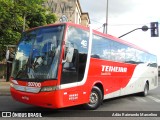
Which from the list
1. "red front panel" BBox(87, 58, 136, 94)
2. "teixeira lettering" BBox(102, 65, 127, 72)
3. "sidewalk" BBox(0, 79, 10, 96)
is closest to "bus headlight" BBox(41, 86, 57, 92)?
"red front panel" BBox(87, 58, 136, 94)

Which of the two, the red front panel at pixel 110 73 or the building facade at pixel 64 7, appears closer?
the red front panel at pixel 110 73

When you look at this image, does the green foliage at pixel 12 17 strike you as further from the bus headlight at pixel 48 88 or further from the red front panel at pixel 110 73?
the bus headlight at pixel 48 88

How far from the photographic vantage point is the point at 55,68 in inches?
368

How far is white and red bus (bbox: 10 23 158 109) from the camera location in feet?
30.8

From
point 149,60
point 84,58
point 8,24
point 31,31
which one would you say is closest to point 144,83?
point 149,60

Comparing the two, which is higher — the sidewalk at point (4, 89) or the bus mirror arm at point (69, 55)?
the bus mirror arm at point (69, 55)

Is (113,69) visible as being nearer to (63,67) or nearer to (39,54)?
(63,67)

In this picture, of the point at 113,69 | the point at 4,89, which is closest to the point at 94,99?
the point at 113,69

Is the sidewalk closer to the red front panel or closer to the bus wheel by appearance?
the red front panel

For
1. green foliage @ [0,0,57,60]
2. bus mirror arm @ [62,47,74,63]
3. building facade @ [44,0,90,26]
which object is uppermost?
building facade @ [44,0,90,26]

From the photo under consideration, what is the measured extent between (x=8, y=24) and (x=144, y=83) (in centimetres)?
1134

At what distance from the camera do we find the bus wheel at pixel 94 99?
11135mm

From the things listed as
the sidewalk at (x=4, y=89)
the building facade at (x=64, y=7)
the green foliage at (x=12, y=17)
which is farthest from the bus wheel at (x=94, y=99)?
the building facade at (x=64, y=7)

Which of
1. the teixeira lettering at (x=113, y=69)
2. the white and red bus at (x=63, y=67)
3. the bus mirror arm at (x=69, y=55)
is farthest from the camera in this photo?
the teixeira lettering at (x=113, y=69)
